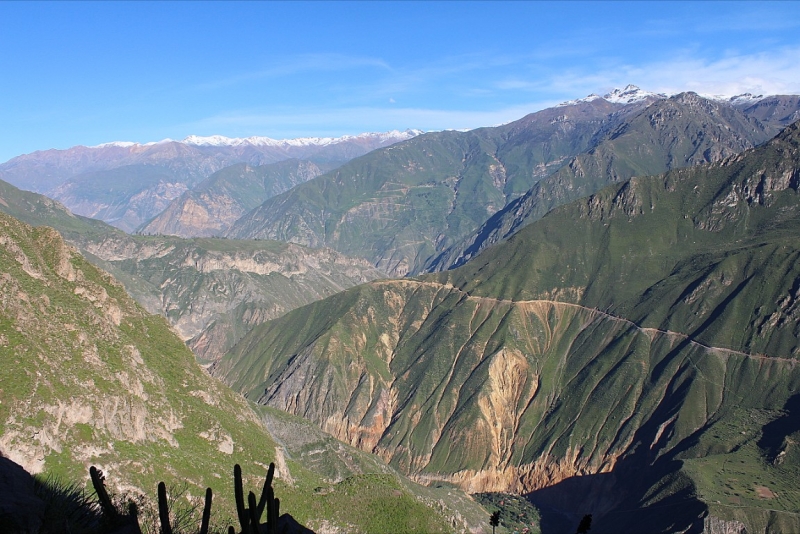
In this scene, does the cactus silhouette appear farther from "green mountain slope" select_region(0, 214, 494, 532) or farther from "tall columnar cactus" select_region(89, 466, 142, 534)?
"green mountain slope" select_region(0, 214, 494, 532)

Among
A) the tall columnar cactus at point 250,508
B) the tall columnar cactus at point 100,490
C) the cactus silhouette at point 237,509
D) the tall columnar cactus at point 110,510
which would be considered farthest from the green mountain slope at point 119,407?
the tall columnar cactus at point 250,508

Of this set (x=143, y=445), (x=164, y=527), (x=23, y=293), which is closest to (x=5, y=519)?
(x=164, y=527)

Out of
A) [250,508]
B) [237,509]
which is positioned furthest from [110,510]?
[250,508]

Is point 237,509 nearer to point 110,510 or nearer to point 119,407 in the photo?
point 110,510

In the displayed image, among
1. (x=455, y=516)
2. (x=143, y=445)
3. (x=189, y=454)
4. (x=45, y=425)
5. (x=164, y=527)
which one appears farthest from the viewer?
(x=455, y=516)

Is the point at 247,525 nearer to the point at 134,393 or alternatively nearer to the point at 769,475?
the point at 134,393

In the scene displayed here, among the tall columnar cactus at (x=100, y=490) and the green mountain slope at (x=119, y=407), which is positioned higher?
the tall columnar cactus at (x=100, y=490)

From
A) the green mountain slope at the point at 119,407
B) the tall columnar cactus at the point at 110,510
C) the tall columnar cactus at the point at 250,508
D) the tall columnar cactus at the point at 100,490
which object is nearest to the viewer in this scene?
the tall columnar cactus at the point at 250,508

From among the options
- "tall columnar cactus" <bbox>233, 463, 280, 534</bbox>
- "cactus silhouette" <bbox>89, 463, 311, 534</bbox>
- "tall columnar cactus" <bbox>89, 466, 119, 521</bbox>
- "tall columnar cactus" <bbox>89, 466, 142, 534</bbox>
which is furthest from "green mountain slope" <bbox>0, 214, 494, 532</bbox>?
"tall columnar cactus" <bbox>233, 463, 280, 534</bbox>

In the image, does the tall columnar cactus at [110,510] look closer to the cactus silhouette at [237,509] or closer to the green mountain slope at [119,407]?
the cactus silhouette at [237,509]
